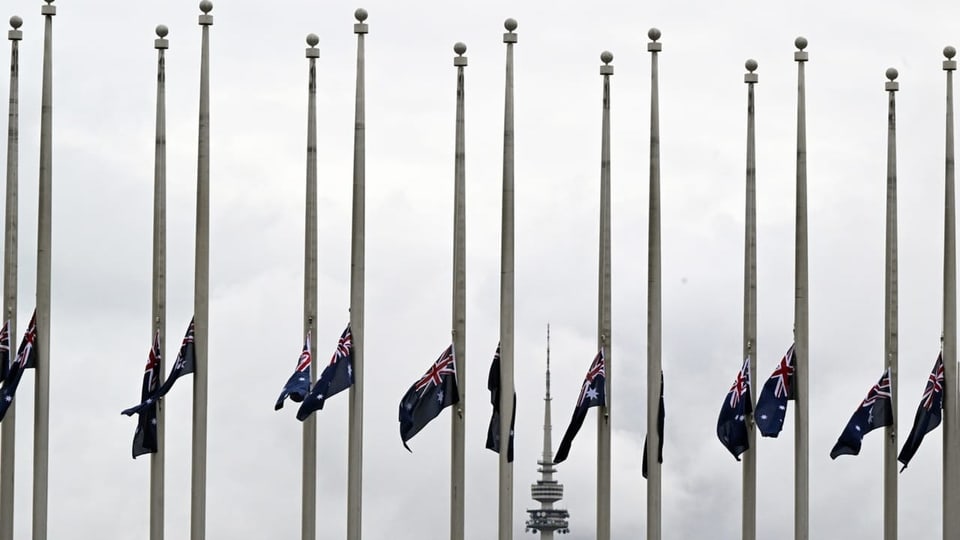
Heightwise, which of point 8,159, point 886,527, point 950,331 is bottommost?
point 886,527

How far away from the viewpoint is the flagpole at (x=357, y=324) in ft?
238

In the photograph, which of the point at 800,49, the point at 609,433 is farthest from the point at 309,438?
the point at 800,49

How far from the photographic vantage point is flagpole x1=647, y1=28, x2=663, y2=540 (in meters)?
73.1

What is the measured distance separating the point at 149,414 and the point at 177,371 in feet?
5.35

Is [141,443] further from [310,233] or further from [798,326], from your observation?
[798,326]

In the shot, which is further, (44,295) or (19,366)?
(44,295)

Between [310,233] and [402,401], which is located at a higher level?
[310,233]

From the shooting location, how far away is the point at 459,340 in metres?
73.0

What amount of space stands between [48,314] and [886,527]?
86.5 feet

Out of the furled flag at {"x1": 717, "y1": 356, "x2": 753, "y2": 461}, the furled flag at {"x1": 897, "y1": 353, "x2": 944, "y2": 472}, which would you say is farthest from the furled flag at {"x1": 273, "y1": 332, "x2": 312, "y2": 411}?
the furled flag at {"x1": 897, "y1": 353, "x2": 944, "y2": 472}

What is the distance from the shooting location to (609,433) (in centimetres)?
7344

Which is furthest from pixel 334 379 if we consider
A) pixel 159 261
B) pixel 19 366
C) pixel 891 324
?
pixel 891 324

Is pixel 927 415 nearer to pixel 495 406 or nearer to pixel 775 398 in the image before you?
pixel 775 398

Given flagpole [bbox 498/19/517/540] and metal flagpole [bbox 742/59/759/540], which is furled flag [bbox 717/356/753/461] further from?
flagpole [bbox 498/19/517/540]
